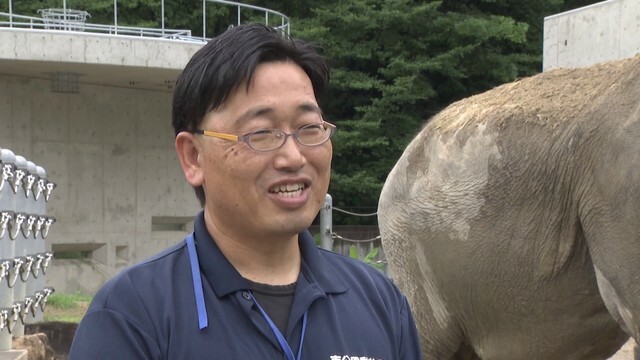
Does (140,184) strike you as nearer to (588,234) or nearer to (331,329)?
(588,234)

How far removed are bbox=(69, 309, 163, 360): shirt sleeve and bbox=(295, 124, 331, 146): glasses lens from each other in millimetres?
430

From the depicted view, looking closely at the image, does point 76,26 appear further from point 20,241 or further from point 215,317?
point 215,317

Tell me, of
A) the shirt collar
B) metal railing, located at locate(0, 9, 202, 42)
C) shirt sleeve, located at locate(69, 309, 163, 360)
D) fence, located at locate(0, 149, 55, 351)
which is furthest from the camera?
metal railing, located at locate(0, 9, 202, 42)

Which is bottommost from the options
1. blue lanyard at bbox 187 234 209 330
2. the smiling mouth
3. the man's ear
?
blue lanyard at bbox 187 234 209 330

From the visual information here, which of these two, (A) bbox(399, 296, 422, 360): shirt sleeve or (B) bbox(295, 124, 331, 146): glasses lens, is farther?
(A) bbox(399, 296, 422, 360): shirt sleeve

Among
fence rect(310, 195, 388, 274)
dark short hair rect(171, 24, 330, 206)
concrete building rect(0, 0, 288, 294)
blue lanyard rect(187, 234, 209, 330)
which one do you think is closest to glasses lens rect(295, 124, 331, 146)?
dark short hair rect(171, 24, 330, 206)

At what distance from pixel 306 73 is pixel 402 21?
2006 centimetres

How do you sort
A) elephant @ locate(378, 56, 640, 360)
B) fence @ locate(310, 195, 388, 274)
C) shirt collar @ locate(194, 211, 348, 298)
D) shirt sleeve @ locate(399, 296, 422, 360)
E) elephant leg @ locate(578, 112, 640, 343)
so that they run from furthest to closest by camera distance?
fence @ locate(310, 195, 388, 274) → elephant @ locate(378, 56, 640, 360) → elephant leg @ locate(578, 112, 640, 343) → shirt sleeve @ locate(399, 296, 422, 360) → shirt collar @ locate(194, 211, 348, 298)

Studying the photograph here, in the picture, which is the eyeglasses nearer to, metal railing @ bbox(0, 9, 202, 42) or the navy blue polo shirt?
the navy blue polo shirt

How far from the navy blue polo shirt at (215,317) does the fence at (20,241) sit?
392 cm

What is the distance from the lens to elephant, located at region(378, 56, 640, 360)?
184 inches

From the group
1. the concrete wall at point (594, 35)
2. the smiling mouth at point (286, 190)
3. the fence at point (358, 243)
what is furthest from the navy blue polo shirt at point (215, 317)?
Answer: the fence at point (358, 243)

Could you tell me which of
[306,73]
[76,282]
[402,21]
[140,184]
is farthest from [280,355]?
[402,21]

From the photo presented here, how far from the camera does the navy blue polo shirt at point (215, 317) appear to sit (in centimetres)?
168
